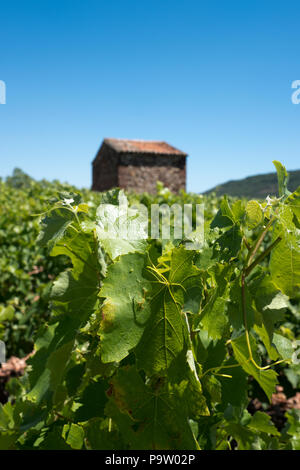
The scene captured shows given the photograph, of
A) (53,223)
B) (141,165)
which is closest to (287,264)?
(53,223)

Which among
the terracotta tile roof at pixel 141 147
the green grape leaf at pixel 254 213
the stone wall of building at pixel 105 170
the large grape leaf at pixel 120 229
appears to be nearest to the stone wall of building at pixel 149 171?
the terracotta tile roof at pixel 141 147

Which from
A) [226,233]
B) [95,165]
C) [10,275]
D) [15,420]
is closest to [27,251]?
[10,275]

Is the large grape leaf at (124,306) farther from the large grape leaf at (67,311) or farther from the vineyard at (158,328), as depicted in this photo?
the large grape leaf at (67,311)

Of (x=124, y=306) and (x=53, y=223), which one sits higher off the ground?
(x=53, y=223)

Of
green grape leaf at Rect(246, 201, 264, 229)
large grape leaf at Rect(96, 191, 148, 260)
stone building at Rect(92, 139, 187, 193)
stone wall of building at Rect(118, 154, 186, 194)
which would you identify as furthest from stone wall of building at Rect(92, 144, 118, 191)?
green grape leaf at Rect(246, 201, 264, 229)

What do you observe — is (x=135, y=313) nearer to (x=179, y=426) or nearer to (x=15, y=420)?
(x=179, y=426)

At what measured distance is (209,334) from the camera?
3.02ft

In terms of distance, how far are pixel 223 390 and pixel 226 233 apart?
1.29ft

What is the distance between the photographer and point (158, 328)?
2.79 feet

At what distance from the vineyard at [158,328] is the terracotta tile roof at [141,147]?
1052 inches

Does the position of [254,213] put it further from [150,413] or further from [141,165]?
[141,165]

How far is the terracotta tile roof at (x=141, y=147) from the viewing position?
2747 cm

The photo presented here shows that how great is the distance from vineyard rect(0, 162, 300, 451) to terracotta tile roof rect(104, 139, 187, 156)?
2673 cm

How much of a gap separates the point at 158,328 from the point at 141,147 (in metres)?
27.9
